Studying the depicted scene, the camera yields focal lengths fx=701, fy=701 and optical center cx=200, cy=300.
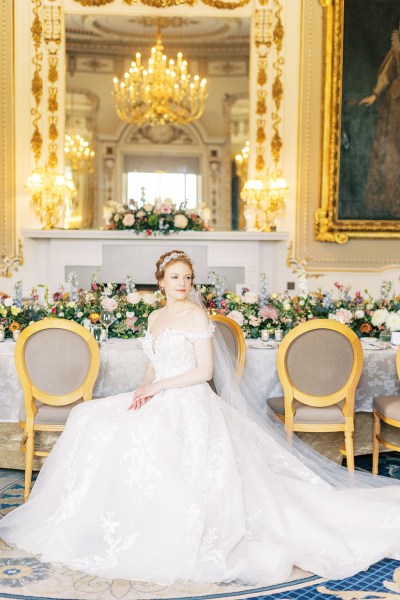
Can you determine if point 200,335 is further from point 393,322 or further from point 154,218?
point 154,218

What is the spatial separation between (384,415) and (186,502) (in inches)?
70.6

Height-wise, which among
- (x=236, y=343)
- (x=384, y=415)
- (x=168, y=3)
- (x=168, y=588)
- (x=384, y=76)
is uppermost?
(x=168, y=3)

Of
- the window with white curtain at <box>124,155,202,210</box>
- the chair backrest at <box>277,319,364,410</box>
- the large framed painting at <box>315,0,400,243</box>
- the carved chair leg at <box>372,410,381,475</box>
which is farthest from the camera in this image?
the window with white curtain at <box>124,155,202,210</box>

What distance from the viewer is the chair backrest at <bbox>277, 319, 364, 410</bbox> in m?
4.47

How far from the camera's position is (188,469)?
3523 mm

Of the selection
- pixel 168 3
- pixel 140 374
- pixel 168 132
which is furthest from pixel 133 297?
pixel 168 132

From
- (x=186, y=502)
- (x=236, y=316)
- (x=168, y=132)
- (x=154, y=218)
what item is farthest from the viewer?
(x=168, y=132)

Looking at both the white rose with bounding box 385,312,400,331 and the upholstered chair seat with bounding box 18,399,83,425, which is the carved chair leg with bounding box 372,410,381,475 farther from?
the upholstered chair seat with bounding box 18,399,83,425

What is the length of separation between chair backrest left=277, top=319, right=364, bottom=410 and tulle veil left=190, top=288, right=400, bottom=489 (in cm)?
43

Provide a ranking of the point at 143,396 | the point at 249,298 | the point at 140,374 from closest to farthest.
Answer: the point at 143,396 < the point at 140,374 < the point at 249,298

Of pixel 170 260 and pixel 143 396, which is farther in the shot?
pixel 170 260

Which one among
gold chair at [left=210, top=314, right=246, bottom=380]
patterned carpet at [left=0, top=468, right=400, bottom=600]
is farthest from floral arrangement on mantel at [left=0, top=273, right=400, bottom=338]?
patterned carpet at [left=0, top=468, right=400, bottom=600]

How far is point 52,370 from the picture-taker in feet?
14.3

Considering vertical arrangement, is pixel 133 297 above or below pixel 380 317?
above
